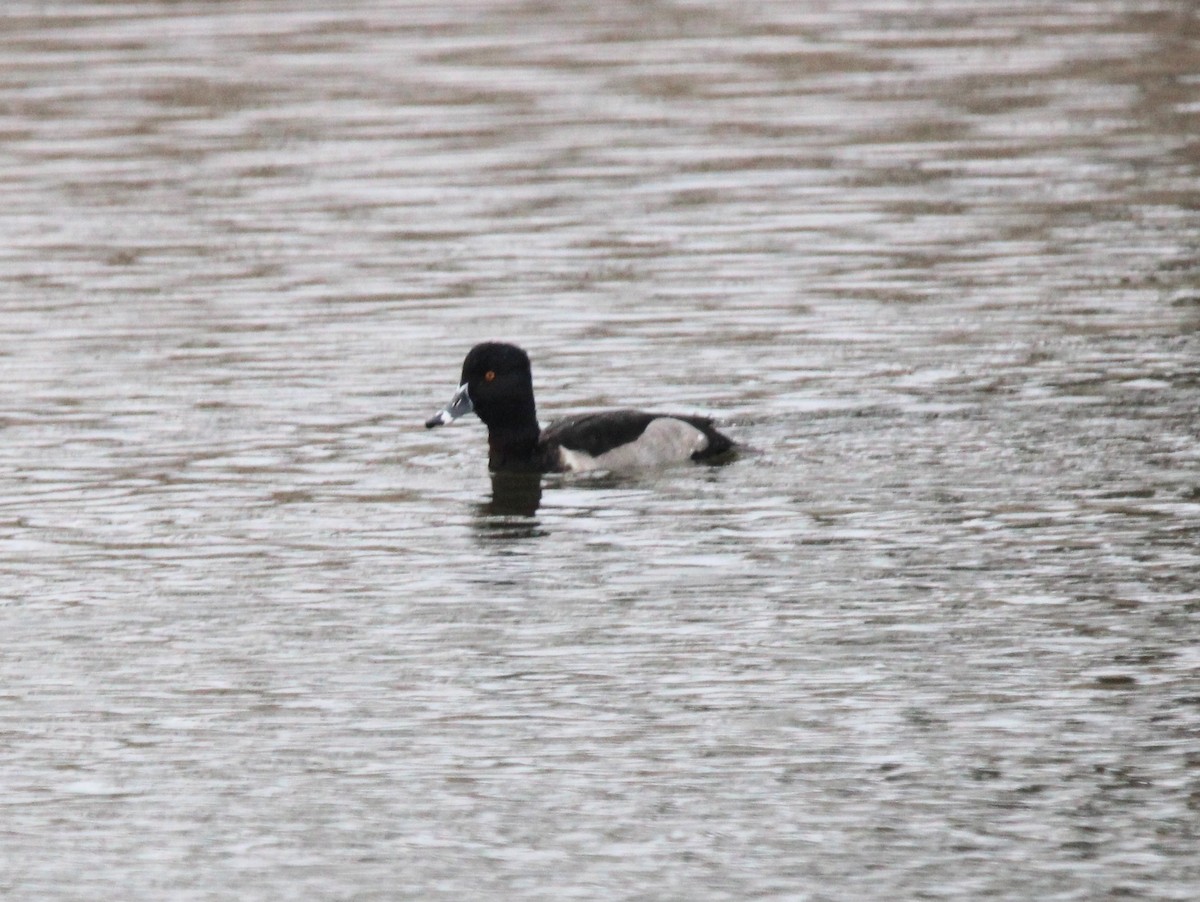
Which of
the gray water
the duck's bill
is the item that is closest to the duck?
the duck's bill

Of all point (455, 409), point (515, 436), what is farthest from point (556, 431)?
point (455, 409)

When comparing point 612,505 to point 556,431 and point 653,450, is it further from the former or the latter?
point 556,431

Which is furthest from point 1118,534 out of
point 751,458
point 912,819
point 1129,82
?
point 1129,82

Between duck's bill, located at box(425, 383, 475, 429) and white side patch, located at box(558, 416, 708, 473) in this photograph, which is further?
duck's bill, located at box(425, 383, 475, 429)

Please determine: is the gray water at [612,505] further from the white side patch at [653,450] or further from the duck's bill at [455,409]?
the duck's bill at [455,409]

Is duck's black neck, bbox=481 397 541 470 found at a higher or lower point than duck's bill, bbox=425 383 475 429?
lower

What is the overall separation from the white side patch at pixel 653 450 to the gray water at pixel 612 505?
142mm

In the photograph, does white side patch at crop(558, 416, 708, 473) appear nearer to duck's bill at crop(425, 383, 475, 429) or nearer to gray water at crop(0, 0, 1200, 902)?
gray water at crop(0, 0, 1200, 902)

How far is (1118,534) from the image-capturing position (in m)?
13.0

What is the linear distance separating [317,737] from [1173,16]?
2858cm

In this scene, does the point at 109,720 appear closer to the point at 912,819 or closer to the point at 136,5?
the point at 912,819

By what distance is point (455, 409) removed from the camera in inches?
619

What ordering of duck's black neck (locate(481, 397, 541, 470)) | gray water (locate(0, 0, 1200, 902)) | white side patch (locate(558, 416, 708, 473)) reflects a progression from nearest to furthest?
1. gray water (locate(0, 0, 1200, 902))
2. white side patch (locate(558, 416, 708, 473))
3. duck's black neck (locate(481, 397, 541, 470))

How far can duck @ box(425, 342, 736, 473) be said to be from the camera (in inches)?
597
